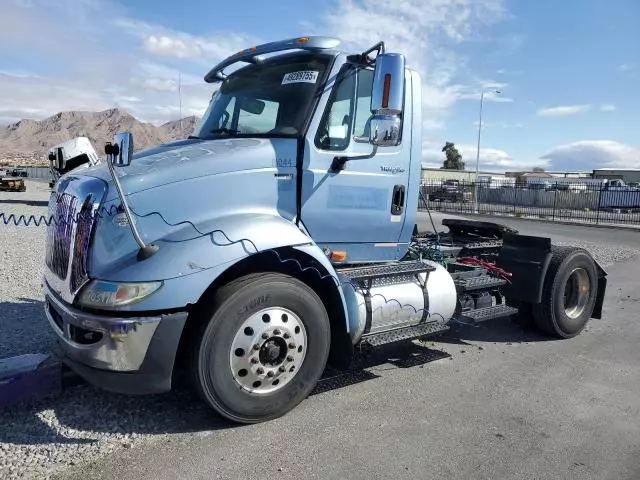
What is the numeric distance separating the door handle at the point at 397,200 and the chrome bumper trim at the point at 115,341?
2344 millimetres

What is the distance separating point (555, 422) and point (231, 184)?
293 centimetres

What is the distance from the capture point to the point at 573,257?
6125mm

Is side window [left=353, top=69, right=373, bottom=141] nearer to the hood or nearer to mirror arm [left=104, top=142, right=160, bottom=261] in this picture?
the hood

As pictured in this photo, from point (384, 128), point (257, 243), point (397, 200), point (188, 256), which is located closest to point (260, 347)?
point (257, 243)

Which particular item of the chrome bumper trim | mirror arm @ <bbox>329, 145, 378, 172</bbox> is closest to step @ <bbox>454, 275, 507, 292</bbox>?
mirror arm @ <bbox>329, 145, 378, 172</bbox>

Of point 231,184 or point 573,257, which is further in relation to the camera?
point 573,257

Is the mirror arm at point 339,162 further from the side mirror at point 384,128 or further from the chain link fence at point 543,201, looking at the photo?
the chain link fence at point 543,201

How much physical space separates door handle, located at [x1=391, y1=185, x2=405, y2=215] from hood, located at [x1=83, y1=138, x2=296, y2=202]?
1141 mm

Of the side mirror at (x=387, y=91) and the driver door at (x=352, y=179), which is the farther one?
the driver door at (x=352, y=179)

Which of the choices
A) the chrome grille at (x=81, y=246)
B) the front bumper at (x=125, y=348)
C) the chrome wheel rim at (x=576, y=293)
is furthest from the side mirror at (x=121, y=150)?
the chrome wheel rim at (x=576, y=293)

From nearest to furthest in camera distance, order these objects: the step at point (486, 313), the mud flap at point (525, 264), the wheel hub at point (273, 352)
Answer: the wheel hub at point (273, 352) → the step at point (486, 313) → the mud flap at point (525, 264)

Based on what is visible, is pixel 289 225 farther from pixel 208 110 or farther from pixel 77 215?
pixel 208 110

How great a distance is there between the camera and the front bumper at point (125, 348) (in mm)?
3172

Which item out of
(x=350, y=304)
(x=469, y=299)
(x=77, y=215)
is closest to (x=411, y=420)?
(x=350, y=304)
